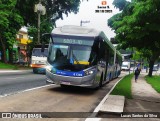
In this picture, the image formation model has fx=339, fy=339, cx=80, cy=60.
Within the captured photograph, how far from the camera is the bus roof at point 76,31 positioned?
54.3ft

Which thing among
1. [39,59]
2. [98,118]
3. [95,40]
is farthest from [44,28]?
[98,118]

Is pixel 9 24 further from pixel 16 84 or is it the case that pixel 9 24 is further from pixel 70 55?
pixel 70 55

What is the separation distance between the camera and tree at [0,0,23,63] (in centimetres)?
4526

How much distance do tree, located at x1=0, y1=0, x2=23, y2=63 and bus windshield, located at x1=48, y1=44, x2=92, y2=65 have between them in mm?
29476

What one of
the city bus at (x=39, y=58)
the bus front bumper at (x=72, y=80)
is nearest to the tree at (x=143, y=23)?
the bus front bumper at (x=72, y=80)

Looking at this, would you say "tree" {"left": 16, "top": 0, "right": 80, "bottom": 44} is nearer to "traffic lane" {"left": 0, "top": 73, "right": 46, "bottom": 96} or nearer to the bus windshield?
"traffic lane" {"left": 0, "top": 73, "right": 46, "bottom": 96}

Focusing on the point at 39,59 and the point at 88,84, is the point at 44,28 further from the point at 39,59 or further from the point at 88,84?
the point at 88,84

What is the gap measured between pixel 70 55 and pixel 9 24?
32613 millimetres

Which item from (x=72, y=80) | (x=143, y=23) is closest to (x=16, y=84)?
(x=72, y=80)

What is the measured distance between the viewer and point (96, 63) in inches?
646

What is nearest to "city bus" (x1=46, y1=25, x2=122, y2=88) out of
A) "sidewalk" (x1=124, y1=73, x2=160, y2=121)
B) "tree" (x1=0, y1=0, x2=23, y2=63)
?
"sidewalk" (x1=124, y1=73, x2=160, y2=121)

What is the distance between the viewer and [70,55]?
51.9 ft

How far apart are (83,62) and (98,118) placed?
596 centimetres

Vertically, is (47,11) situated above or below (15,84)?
above
